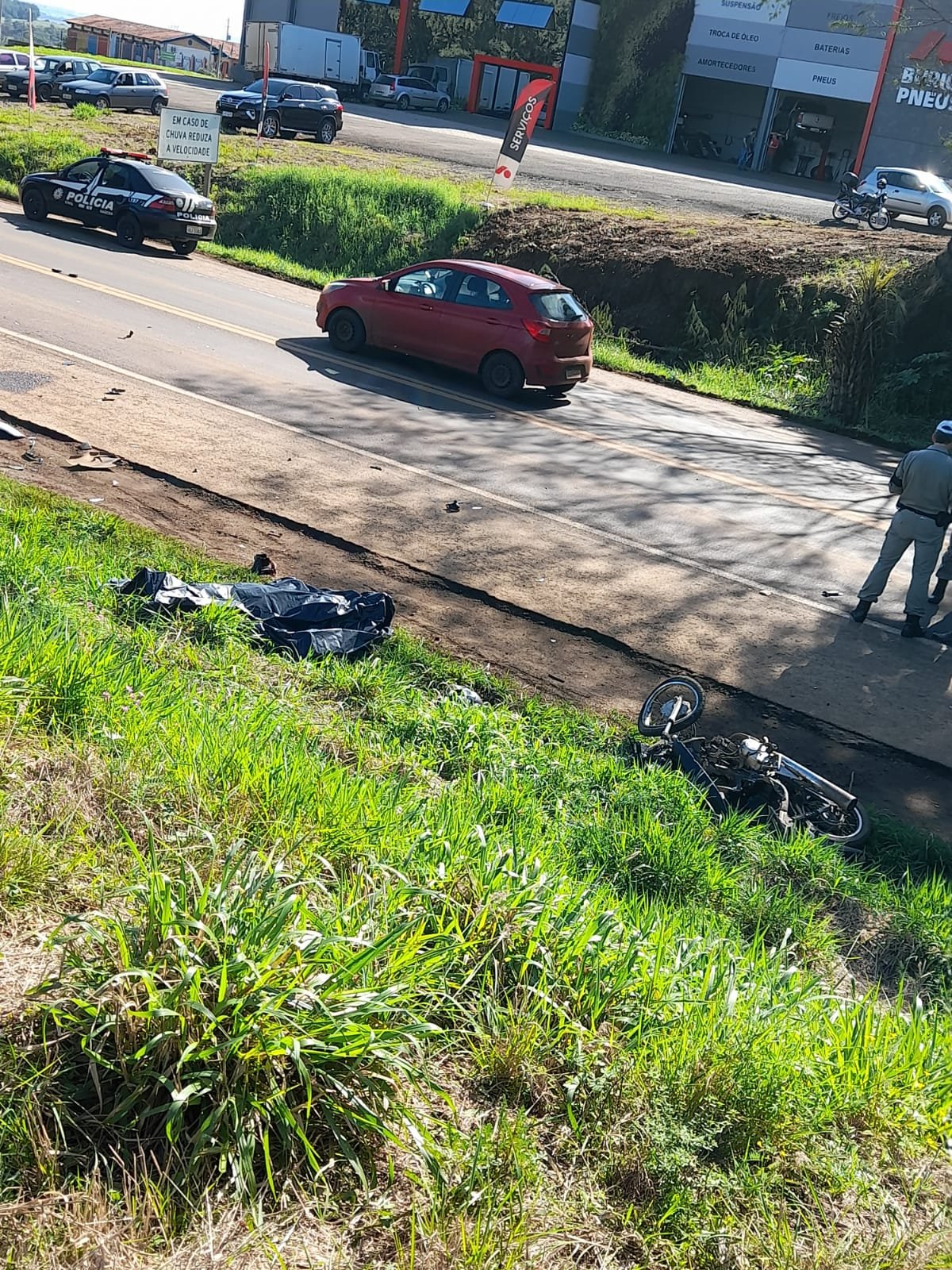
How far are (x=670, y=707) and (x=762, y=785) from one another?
88cm

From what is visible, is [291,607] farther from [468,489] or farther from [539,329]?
[539,329]

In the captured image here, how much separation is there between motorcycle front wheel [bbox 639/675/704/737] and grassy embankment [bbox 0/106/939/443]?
1261 centimetres

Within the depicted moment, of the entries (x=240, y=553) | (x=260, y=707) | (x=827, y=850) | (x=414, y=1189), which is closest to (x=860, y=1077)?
(x=414, y=1189)

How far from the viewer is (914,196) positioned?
35094 millimetres

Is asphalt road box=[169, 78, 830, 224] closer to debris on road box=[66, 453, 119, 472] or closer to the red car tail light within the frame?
the red car tail light

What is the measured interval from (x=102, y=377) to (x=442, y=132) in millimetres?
38503

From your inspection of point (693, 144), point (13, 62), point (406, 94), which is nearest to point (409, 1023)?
point (13, 62)

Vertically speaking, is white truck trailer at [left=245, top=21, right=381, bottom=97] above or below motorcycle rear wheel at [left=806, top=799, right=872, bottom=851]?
above

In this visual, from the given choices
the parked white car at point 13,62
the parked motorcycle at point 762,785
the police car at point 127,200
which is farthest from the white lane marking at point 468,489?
the parked white car at point 13,62

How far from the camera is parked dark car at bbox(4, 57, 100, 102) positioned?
141ft

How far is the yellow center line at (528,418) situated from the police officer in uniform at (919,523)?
2910mm

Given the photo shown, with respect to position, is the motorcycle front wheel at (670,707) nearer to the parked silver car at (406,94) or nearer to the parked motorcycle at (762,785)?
the parked motorcycle at (762,785)

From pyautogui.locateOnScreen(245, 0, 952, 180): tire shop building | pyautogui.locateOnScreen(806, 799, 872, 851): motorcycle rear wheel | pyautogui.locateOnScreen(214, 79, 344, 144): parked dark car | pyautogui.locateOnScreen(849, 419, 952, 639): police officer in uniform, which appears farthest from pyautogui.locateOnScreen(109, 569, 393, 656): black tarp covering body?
pyautogui.locateOnScreen(245, 0, 952, 180): tire shop building

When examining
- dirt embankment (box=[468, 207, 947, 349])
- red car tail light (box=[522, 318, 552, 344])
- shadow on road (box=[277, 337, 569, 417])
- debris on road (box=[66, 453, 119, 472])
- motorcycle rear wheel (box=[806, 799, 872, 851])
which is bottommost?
debris on road (box=[66, 453, 119, 472])
